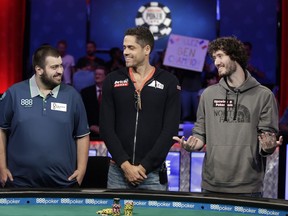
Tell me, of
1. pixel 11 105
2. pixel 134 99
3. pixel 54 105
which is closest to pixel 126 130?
pixel 134 99

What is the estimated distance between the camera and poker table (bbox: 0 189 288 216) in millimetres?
2945

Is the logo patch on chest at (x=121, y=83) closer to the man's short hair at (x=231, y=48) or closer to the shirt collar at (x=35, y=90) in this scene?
the shirt collar at (x=35, y=90)

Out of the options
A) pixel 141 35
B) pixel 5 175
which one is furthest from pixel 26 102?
pixel 141 35

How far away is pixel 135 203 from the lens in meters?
3.06

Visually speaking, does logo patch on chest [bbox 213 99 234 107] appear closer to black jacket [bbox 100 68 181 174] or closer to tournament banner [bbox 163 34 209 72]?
black jacket [bbox 100 68 181 174]

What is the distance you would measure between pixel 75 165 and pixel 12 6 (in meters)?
5.69

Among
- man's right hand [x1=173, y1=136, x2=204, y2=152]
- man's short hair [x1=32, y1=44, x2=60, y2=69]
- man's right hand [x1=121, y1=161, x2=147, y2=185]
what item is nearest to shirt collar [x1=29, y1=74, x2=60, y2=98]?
man's short hair [x1=32, y1=44, x2=60, y2=69]

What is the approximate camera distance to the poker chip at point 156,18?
9891 mm

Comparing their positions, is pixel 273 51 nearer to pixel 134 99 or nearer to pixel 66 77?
pixel 66 77

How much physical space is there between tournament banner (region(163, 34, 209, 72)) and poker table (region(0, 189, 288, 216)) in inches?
234

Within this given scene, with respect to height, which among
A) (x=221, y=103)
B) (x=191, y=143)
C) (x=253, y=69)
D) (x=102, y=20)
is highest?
(x=102, y=20)

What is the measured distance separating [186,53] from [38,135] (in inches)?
219

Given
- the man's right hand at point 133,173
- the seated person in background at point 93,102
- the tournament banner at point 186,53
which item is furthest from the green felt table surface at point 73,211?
the tournament banner at point 186,53

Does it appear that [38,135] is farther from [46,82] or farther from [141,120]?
[141,120]
